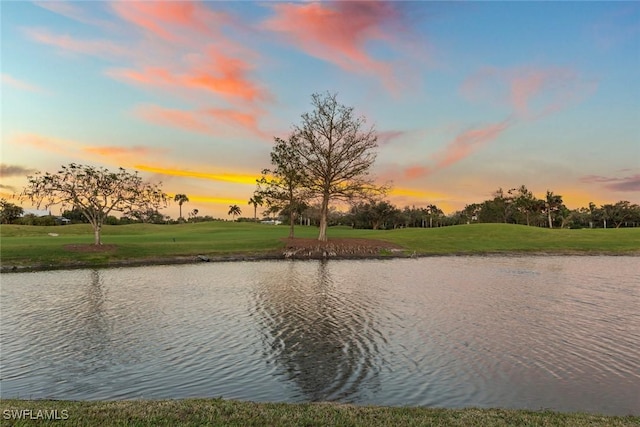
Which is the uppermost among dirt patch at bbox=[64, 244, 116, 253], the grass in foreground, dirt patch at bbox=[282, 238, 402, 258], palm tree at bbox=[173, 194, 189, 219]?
palm tree at bbox=[173, 194, 189, 219]

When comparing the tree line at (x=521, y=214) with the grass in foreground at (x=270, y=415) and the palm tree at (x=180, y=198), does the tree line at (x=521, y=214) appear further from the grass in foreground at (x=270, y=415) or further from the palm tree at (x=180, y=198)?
the grass in foreground at (x=270, y=415)

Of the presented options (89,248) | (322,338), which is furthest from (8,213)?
(322,338)

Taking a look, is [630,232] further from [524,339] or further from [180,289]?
[180,289]

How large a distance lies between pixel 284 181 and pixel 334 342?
4181 centimetres

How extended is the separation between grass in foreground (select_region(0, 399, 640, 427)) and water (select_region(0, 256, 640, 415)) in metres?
1.31

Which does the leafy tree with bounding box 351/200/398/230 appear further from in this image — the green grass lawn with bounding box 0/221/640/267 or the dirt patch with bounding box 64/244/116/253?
the dirt patch with bounding box 64/244/116/253

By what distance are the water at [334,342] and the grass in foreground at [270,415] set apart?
1.31m

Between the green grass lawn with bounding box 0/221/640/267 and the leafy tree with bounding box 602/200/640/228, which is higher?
the leafy tree with bounding box 602/200/640/228

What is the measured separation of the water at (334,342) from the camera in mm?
9586

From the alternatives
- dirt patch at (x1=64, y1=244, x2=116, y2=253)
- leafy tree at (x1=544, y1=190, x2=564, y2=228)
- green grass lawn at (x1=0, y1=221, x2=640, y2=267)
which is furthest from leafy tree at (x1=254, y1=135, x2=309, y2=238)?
leafy tree at (x1=544, y1=190, x2=564, y2=228)

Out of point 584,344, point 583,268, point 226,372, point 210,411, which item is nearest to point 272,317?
point 226,372

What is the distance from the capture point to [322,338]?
45.8 ft

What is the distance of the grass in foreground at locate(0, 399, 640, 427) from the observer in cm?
682

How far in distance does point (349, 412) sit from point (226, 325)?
30.0 ft
